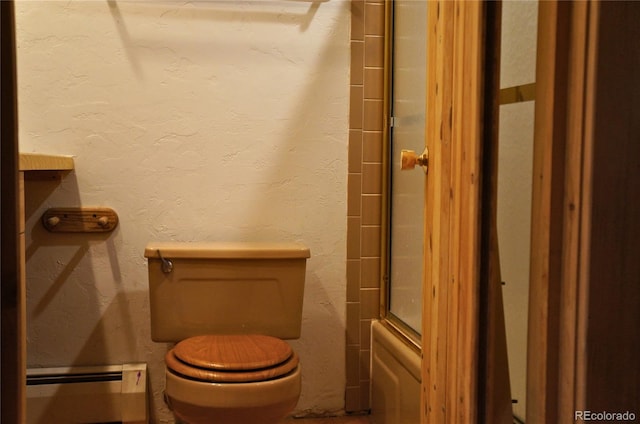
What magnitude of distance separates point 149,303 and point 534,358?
1577 mm

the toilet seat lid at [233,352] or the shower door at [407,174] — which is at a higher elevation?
the shower door at [407,174]

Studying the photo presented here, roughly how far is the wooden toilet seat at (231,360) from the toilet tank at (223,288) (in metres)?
0.12

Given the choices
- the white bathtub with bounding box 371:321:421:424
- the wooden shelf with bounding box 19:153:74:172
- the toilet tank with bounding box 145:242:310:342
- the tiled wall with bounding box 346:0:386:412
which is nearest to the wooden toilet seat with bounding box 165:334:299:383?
the toilet tank with bounding box 145:242:310:342

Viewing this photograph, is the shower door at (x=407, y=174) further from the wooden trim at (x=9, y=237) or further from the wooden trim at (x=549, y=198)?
the wooden trim at (x=9, y=237)

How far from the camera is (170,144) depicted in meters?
2.12

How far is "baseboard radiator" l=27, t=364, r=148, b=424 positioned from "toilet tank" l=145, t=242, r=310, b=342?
0.87ft

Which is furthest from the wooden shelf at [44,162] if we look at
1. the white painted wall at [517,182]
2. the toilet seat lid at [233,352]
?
the white painted wall at [517,182]

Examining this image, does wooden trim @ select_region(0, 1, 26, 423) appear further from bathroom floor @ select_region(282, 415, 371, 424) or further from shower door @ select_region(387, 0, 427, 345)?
bathroom floor @ select_region(282, 415, 371, 424)

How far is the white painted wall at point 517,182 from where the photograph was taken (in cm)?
88

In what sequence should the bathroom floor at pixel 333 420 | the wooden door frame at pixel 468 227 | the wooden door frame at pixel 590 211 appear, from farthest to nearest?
the bathroom floor at pixel 333 420 → the wooden door frame at pixel 468 227 → the wooden door frame at pixel 590 211

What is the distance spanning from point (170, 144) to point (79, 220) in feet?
1.33

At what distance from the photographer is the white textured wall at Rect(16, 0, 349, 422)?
6.74ft

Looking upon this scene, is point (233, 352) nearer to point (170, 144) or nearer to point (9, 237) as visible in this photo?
point (170, 144)

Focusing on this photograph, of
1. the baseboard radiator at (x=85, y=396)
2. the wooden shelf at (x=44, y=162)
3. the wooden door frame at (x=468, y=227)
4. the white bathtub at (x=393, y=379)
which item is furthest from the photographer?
the baseboard radiator at (x=85, y=396)
